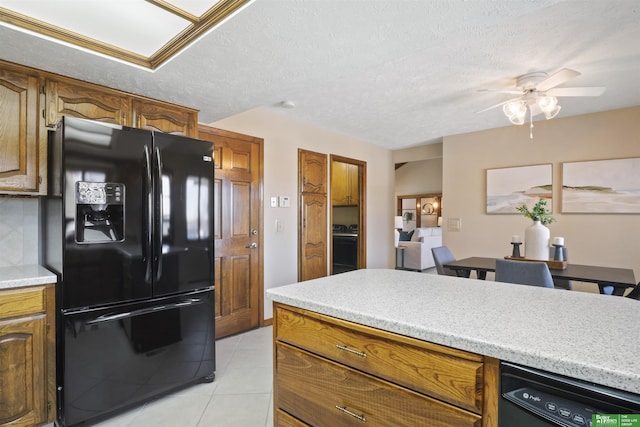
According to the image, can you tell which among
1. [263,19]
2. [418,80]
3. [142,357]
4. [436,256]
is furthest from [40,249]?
[436,256]

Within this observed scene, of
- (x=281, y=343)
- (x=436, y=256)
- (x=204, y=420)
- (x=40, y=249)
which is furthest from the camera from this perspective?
(x=436, y=256)

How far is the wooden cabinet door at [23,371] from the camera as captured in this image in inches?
66.0

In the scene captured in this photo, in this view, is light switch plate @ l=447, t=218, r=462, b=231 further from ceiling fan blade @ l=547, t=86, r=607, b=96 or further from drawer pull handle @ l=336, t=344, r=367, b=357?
drawer pull handle @ l=336, t=344, r=367, b=357

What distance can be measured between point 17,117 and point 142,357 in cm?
158

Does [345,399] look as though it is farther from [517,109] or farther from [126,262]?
[517,109]

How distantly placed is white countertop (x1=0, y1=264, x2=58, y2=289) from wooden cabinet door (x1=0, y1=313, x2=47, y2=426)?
0.60 feet

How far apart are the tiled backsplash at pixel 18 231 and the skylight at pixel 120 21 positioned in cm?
119

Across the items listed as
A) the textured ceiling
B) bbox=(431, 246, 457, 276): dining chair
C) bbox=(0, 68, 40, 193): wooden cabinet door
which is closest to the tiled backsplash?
bbox=(0, 68, 40, 193): wooden cabinet door

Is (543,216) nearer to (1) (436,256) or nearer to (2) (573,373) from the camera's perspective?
(1) (436,256)

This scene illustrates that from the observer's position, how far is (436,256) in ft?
11.2

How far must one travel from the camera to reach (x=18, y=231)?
7.18 ft

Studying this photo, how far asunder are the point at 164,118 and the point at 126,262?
3.70 ft

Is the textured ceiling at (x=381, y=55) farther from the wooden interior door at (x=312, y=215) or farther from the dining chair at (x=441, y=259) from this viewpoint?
the dining chair at (x=441, y=259)

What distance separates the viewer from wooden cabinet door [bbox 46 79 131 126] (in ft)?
6.51
